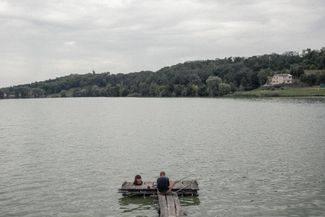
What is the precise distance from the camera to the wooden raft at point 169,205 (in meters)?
26.3

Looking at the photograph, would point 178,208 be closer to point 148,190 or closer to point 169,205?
point 169,205

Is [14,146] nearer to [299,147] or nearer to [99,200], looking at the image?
[99,200]

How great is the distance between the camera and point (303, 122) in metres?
87.1

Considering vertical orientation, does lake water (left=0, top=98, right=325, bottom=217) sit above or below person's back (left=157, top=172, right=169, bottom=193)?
below

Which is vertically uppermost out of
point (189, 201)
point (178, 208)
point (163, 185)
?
point (163, 185)

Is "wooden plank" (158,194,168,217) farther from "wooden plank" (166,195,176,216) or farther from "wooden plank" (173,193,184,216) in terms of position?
"wooden plank" (173,193,184,216)

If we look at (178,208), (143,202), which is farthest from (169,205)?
(143,202)

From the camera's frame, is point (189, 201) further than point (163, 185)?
Yes

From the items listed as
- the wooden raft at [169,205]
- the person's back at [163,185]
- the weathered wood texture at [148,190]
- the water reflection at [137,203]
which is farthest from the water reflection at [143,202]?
the person's back at [163,185]

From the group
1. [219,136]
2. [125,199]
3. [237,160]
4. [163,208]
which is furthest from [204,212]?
[219,136]

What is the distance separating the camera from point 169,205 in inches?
1098

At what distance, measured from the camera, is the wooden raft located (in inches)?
1037

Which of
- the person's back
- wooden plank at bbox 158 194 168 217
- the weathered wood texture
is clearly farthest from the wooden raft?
the weathered wood texture

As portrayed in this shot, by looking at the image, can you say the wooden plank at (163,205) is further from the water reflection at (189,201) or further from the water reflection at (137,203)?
the water reflection at (189,201)
